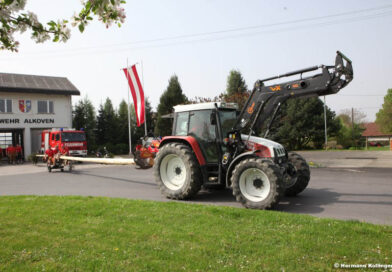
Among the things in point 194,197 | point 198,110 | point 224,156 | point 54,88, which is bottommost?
point 194,197

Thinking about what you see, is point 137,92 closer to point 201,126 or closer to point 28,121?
point 28,121

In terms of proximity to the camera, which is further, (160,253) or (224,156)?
(224,156)

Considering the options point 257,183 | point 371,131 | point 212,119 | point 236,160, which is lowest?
point 257,183

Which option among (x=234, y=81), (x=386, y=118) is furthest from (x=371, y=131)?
(x=234, y=81)

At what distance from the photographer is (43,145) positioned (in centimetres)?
2395

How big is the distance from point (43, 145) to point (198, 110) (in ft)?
62.5

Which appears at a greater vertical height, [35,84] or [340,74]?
[35,84]

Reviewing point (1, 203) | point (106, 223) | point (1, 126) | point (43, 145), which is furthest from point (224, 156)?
point (1, 126)

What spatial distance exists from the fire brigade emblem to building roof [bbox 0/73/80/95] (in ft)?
3.00

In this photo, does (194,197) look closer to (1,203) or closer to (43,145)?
(1,203)

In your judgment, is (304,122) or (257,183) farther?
(304,122)

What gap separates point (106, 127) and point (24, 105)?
992 cm

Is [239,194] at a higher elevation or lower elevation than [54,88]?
lower

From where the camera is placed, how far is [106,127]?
3569 centimetres
